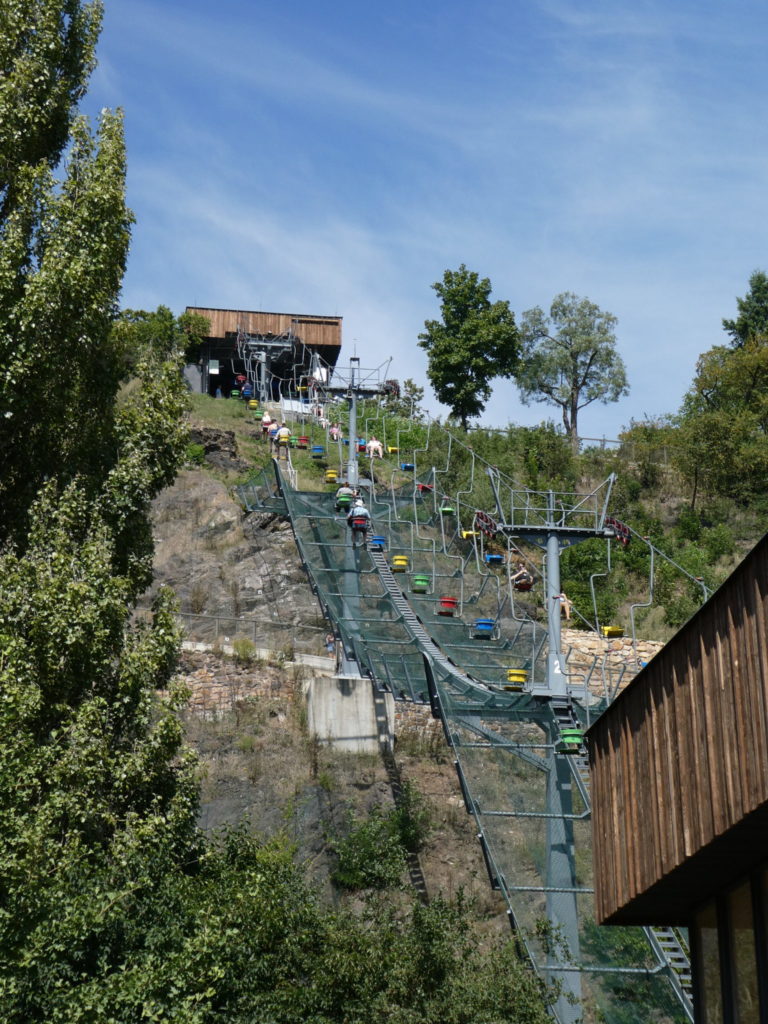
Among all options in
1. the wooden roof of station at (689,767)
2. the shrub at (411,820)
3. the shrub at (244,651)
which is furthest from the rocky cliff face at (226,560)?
the wooden roof of station at (689,767)

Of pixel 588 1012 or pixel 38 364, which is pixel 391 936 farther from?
pixel 38 364

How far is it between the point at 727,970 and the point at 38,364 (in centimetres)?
1102

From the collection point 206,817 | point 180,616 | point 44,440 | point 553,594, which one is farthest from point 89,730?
point 180,616

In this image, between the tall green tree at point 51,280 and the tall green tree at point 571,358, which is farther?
the tall green tree at point 571,358

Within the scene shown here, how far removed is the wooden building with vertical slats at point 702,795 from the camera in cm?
816

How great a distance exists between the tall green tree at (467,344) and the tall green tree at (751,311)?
39.3 ft

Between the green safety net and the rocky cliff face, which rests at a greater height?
the rocky cliff face

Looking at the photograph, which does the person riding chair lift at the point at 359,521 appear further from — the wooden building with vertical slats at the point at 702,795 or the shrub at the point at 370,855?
the wooden building with vertical slats at the point at 702,795

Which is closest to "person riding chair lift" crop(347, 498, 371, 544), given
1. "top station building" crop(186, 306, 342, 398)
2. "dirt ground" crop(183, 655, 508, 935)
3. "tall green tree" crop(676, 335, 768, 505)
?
"dirt ground" crop(183, 655, 508, 935)

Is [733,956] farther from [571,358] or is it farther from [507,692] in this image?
[571,358]

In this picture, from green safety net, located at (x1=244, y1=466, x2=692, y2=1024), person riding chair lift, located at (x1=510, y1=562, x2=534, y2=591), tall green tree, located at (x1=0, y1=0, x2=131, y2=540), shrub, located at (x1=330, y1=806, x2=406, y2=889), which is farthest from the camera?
person riding chair lift, located at (x1=510, y1=562, x2=534, y2=591)

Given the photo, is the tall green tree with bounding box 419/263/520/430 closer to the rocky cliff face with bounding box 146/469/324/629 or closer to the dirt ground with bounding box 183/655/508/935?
the rocky cliff face with bounding box 146/469/324/629

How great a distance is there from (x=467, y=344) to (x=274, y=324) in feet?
40.8

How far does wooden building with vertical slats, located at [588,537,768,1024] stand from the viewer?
8164 mm
